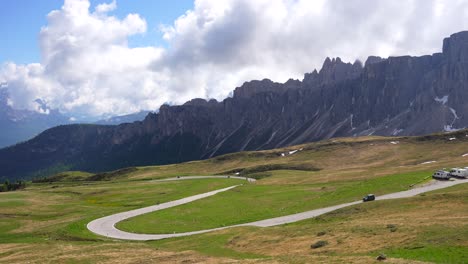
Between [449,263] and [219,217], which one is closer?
[449,263]

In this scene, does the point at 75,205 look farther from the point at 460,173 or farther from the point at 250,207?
the point at 460,173

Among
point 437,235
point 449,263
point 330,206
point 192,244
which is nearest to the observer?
point 449,263

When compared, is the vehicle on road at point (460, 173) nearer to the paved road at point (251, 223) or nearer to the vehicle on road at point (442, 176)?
the vehicle on road at point (442, 176)

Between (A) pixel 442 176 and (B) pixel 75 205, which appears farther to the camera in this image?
(B) pixel 75 205

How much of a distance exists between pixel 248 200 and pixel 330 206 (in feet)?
84.6

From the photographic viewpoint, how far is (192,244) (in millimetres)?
55219

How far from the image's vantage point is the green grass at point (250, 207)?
243 feet

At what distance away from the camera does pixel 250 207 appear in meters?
85.2

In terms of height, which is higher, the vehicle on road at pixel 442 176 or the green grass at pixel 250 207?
the vehicle on road at pixel 442 176

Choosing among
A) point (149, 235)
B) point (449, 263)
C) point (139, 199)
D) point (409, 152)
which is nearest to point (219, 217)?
point (149, 235)

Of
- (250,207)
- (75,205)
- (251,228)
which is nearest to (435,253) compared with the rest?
(251,228)

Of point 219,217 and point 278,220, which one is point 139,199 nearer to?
point 219,217

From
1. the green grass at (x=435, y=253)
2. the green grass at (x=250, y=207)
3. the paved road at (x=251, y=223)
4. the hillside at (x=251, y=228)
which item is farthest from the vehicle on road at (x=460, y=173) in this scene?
the green grass at (x=435, y=253)

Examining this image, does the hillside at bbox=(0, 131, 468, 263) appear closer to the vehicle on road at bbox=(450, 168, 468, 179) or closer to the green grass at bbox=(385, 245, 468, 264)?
the green grass at bbox=(385, 245, 468, 264)
